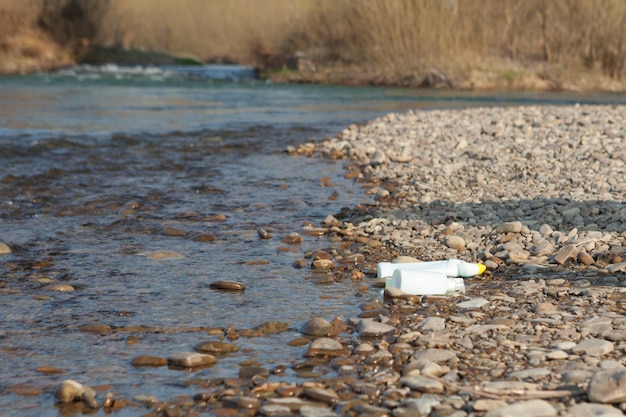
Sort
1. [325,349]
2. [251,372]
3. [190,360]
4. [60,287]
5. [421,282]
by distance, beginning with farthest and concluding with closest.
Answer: [60,287], [421,282], [325,349], [190,360], [251,372]

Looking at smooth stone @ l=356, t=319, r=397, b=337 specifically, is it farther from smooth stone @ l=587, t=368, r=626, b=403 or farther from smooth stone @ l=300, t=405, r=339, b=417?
smooth stone @ l=587, t=368, r=626, b=403

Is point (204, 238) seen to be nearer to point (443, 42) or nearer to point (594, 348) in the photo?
point (594, 348)

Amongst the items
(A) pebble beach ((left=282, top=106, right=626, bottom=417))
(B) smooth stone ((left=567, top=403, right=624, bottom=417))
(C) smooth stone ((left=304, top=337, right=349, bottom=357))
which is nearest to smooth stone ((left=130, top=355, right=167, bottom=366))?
(C) smooth stone ((left=304, top=337, right=349, bottom=357))

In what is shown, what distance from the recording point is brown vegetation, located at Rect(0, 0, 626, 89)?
27.5 meters

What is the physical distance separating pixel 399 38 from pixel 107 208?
20.6 m

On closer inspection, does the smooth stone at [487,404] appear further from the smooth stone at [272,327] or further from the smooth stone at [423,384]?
the smooth stone at [272,327]

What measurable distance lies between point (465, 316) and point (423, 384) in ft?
3.57

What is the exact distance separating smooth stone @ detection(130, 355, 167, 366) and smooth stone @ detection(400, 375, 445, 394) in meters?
1.11

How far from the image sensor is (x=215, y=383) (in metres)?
3.69

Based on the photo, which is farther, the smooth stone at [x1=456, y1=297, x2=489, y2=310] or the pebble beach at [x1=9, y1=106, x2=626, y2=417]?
the smooth stone at [x1=456, y1=297, x2=489, y2=310]

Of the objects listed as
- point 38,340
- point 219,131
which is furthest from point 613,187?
point 219,131

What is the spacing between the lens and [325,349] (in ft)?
13.2

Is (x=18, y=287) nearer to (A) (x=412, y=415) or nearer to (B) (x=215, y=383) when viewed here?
(B) (x=215, y=383)

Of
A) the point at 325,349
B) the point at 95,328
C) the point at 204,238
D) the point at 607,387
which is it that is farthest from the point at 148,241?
the point at 607,387
